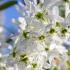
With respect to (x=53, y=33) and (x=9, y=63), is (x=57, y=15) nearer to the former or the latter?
(x=53, y=33)

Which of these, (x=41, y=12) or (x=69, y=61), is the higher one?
(x=41, y=12)

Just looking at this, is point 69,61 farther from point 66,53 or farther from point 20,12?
point 20,12

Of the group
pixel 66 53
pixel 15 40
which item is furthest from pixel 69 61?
pixel 15 40

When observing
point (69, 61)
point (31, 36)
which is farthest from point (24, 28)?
point (69, 61)

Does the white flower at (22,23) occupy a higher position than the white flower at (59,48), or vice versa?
the white flower at (22,23)

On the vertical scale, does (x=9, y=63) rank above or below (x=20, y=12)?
below

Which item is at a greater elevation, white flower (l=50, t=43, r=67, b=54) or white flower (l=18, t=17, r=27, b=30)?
white flower (l=18, t=17, r=27, b=30)
